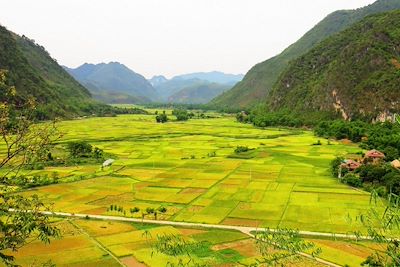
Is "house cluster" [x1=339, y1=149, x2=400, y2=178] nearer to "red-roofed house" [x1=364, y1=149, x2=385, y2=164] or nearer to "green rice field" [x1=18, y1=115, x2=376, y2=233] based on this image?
"red-roofed house" [x1=364, y1=149, x2=385, y2=164]

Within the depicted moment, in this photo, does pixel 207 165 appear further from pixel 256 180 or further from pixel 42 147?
pixel 42 147

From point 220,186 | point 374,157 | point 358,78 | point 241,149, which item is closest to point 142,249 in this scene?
point 220,186

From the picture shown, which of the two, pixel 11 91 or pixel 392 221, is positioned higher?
pixel 11 91

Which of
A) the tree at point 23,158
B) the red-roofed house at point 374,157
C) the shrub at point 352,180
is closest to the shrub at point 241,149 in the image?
the red-roofed house at point 374,157

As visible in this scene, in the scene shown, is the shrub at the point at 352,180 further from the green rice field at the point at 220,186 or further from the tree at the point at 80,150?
the tree at the point at 80,150

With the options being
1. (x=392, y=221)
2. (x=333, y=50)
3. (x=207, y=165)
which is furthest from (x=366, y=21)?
(x=392, y=221)
